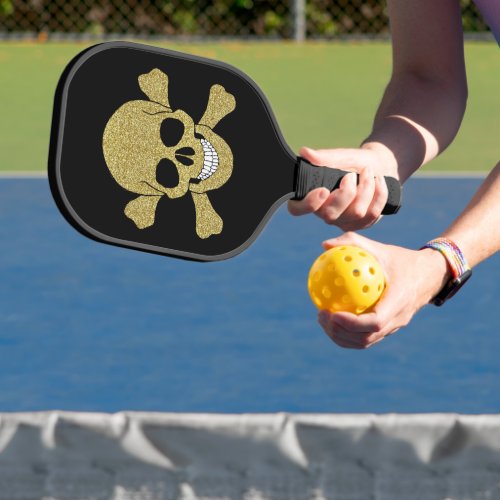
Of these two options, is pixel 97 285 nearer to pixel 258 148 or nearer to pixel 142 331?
pixel 142 331

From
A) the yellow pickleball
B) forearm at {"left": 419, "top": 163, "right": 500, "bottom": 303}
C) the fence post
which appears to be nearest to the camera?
the yellow pickleball

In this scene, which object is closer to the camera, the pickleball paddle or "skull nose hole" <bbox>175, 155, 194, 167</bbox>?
the pickleball paddle

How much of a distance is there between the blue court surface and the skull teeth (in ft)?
6.04

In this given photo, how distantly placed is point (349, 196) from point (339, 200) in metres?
0.02

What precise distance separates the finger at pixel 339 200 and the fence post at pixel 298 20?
10.9 meters

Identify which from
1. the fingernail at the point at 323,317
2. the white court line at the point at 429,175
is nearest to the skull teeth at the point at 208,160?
the fingernail at the point at 323,317

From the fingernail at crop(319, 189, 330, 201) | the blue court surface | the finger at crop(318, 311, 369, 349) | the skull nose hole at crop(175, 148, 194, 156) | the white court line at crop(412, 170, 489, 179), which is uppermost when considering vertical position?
the fingernail at crop(319, 189, 330, 201)

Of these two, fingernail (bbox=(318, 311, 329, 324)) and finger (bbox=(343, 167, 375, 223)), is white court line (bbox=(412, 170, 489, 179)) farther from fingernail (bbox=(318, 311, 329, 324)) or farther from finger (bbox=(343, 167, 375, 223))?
fingernail (bbox=(318, 311, 329, 324))

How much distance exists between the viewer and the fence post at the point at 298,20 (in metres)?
13.0

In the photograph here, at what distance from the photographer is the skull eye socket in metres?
2.28

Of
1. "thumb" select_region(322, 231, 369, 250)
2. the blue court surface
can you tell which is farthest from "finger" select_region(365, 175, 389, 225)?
the blue court surface

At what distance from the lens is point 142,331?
486 centimetres

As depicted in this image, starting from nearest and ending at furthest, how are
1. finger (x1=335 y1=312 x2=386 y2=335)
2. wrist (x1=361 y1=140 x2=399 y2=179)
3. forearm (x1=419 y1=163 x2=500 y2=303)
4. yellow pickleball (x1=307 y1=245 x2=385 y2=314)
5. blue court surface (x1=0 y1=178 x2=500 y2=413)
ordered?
finger (x1=335 y1=312 x2=386 y2=335) → yellow pickleball (x1=307 y1=245 x2=385 y2=314) → forearm (x1=419 y1=163 x2=500 y2=303) → wrist (x1=361 y1=140 x2=399 y2=179) → blue court surface (x1=0 y1=178 x2=500 y2=413)

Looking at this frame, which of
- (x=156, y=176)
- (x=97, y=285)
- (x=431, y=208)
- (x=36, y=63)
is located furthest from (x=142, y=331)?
(x=36, y=63)
